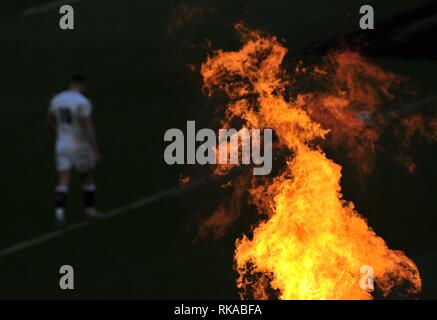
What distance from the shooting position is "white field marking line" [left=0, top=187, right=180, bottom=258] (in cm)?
1423

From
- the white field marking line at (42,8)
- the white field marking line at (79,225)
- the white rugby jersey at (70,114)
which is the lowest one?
the white field marking line at (79,225)

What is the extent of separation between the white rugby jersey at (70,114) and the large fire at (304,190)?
10.2ft

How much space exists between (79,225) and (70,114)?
2.61 metres

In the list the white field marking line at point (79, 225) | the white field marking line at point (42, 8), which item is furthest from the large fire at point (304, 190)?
the white field marking line at point (42, 8)

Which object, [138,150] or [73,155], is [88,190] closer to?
[73,155]

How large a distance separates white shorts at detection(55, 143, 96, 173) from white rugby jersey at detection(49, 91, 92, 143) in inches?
4.4

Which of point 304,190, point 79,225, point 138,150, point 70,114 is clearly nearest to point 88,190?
point 70,114

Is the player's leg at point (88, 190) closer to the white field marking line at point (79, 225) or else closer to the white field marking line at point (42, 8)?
the white field marking line at point (79, 225)

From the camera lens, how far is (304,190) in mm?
13750

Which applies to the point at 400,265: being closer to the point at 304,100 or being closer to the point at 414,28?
the point at 304,100

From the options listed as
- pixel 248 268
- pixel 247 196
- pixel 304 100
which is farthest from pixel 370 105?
pixel 248 268

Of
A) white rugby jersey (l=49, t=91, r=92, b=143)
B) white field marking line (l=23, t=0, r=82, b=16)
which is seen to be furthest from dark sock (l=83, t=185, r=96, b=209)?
white field marking line (l=23, t=0, r=82, b=16)

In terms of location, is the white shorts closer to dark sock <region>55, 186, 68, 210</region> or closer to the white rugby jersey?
the white rugby jersey

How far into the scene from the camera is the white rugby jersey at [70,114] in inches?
490
